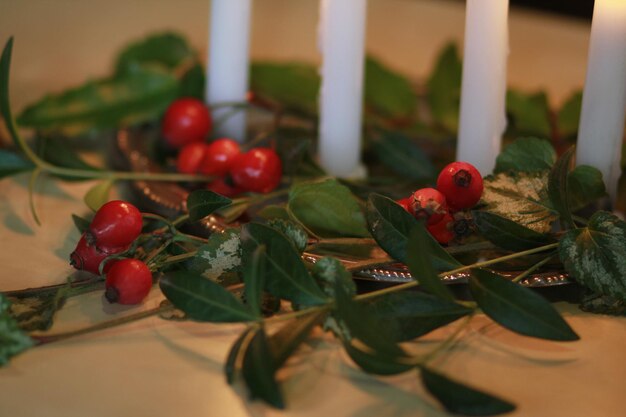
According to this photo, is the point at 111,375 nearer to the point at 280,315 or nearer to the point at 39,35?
the point at 280,315

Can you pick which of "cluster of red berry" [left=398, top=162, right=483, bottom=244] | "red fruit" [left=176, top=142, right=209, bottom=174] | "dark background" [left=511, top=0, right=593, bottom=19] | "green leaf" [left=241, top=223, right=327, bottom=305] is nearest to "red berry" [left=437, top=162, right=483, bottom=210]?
"cluster of red berry" [left=398, top=162, right=483, bottom=244]

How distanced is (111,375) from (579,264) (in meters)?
0.25

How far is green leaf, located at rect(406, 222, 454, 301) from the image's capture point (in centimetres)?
36

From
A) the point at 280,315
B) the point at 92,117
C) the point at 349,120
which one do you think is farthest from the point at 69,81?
the point at 280,315

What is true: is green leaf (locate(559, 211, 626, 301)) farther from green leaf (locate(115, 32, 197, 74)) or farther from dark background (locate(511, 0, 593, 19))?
dark background (locate(511, 0, 593, 19))

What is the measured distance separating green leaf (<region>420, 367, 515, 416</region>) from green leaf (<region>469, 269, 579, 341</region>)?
0.16 feet

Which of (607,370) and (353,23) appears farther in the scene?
(353,23)

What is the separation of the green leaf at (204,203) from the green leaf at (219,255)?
16mm

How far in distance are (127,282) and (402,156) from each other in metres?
0.27

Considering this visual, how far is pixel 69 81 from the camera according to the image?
862 millimetres

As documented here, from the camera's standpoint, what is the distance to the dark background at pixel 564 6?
3.58 ft

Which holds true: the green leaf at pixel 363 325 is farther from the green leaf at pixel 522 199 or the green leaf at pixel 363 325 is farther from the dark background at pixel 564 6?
the dark background at pixel 564 6

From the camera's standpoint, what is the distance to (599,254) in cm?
42

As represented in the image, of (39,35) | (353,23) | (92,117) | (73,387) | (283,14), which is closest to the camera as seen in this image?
(73,387)
